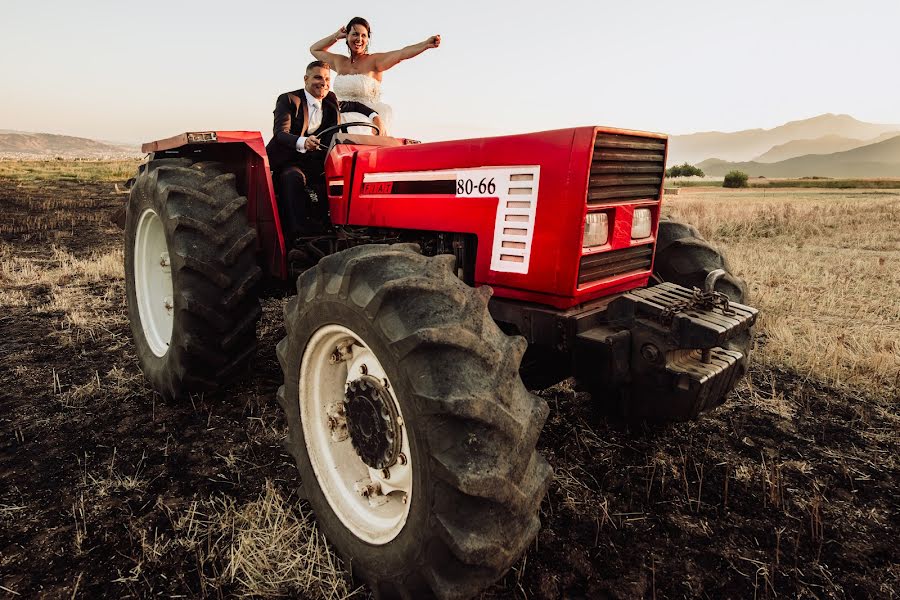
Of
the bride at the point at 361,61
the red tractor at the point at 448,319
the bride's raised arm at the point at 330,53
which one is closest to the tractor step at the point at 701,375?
the red tractor at the point at 448,319

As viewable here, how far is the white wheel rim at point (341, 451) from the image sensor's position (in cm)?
222

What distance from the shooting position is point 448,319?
182 cm

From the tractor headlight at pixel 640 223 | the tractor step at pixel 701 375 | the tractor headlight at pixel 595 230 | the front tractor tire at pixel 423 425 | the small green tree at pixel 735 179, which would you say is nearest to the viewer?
the front tractor tire at pixel 423 425

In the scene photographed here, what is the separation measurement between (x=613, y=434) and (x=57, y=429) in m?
3.37

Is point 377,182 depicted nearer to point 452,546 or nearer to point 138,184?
point 138,184

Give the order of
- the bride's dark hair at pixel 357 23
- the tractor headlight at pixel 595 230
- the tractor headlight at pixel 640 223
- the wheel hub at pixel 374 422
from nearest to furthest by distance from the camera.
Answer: the wheel hub at pixel 374 422 → the tractor headlight at pixel 595 230 → the tractor headlight at pixel 640 223 → the bride's dark hair at pixel 357 23

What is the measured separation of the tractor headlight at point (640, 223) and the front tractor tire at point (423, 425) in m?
1.17

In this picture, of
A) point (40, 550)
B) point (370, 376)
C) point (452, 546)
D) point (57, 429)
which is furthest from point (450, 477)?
point (57, 429)

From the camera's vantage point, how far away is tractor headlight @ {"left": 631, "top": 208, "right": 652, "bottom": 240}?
2.80m

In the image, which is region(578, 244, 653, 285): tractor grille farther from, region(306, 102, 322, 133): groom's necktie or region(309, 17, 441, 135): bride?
region(306, 102, 322, 133): groom's necktie

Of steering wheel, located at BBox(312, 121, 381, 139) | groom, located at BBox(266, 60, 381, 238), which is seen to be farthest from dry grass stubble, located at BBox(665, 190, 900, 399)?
groom, located at BBox(266, 60, 381, 238)

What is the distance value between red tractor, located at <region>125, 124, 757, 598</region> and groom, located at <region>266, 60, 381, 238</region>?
0.48 ft

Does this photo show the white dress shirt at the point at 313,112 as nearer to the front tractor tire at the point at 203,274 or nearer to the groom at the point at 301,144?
Result: the groom at the point at 301,144

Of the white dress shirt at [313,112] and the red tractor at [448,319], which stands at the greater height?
the white dress shirt at [313,112]
